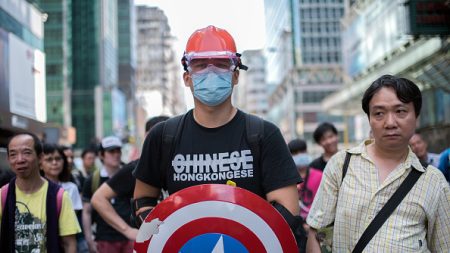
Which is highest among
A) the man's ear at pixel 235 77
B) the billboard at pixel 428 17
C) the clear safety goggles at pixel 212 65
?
the billboard at pixel 428 17

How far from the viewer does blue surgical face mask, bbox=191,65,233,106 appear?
2785 millimetres

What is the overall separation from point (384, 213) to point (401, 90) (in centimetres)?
61

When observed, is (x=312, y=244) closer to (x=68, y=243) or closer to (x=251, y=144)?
(x=251, y=144)

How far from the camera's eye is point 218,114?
286cm

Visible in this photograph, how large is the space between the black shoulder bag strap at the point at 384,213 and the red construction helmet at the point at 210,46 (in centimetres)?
100

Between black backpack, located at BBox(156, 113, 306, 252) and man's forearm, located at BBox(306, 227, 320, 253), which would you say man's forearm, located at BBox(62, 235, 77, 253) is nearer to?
black backpack, located at BBox(156, 113, 306, 252)

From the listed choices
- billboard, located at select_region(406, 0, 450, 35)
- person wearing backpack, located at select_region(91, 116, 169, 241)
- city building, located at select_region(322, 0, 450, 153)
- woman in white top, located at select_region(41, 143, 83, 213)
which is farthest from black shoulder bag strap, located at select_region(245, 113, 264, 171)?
billboard, located at select_region(406, 0, 450, 35)

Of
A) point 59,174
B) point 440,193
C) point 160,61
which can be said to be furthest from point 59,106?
point 160,61

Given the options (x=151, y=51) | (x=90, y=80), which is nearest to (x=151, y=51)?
(x=151, y=51)

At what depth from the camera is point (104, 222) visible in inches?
247

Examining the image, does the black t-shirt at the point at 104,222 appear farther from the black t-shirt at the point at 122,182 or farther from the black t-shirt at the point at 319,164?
the black t-shirt at the point at 319,164

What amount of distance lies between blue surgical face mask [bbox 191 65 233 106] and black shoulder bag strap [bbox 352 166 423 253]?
0.94 meters

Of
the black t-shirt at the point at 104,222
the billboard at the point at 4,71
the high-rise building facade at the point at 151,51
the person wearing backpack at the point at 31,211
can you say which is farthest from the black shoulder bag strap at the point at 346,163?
the high-rise building facade at the point at 151,51

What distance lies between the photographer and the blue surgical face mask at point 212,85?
2.79 meters
